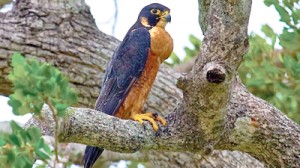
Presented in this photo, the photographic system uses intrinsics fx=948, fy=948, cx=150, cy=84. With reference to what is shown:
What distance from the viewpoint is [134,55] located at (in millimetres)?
4637

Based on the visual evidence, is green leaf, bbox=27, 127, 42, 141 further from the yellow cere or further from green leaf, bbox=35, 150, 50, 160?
the yellow cere

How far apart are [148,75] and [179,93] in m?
0.61

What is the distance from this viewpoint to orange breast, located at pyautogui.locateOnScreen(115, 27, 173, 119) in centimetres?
459

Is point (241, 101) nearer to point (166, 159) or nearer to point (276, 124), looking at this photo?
point (276, 124)

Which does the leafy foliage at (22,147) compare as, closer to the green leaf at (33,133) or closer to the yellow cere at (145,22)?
the green leaf at (33,133)

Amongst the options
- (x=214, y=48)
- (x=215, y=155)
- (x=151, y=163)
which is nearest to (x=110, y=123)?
(x=214, y=48)

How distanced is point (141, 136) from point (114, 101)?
0.74 m

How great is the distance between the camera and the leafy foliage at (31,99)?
289cm

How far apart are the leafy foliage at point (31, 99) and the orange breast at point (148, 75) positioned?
5.41 feet

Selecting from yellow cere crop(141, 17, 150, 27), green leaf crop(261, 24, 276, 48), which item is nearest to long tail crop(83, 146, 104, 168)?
yellow cere crop(141, 17, 150, 27)

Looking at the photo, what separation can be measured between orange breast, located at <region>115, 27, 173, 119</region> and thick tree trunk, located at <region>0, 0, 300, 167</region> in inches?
17.2

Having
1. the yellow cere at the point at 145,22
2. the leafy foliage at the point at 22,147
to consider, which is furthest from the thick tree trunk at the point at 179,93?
the leafy foliage at the point at 22,147

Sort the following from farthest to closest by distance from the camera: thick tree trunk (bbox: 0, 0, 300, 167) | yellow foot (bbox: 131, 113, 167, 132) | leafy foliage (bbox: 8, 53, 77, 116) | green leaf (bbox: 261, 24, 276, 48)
→ green leaf (bbox: 261, 24, 276, 48)
yellow foot (bbox: 131, 113, 167, 132)
thick tree trunk (bbox: 0, 0, 300, 167)
leafy foliage (bbox: 8, 53, 77, 116)

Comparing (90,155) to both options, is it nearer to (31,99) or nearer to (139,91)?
(139,91)
